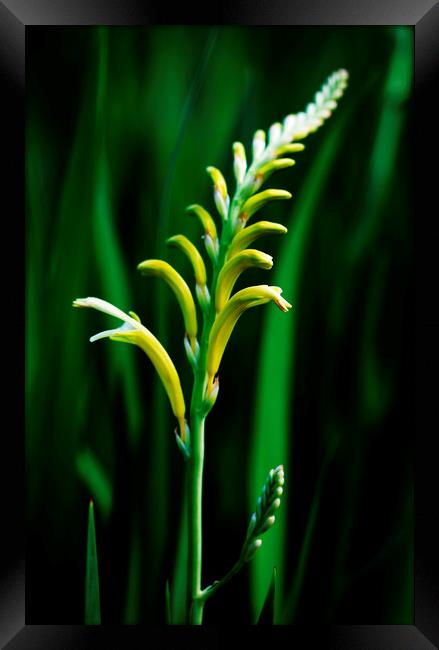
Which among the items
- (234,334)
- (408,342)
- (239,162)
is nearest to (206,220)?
(239,162)

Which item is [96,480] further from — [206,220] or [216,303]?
[206,220]

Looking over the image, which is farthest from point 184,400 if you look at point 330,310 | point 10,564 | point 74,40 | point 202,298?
point 74,40

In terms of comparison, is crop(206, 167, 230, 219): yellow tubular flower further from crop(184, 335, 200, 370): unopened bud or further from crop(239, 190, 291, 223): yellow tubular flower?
crop(184, 335, 200, 370): unopened bud

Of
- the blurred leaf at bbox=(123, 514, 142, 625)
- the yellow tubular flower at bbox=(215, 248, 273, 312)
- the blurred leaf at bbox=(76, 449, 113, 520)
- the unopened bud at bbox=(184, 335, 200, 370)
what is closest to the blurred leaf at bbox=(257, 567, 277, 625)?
the blurred leaf at bbox=(123, 514, 142, 625)

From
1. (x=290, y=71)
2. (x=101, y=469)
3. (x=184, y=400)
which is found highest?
(x=290, y=71)

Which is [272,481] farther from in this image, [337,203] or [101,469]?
[337,203]

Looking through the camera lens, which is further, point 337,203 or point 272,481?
point 337,203
